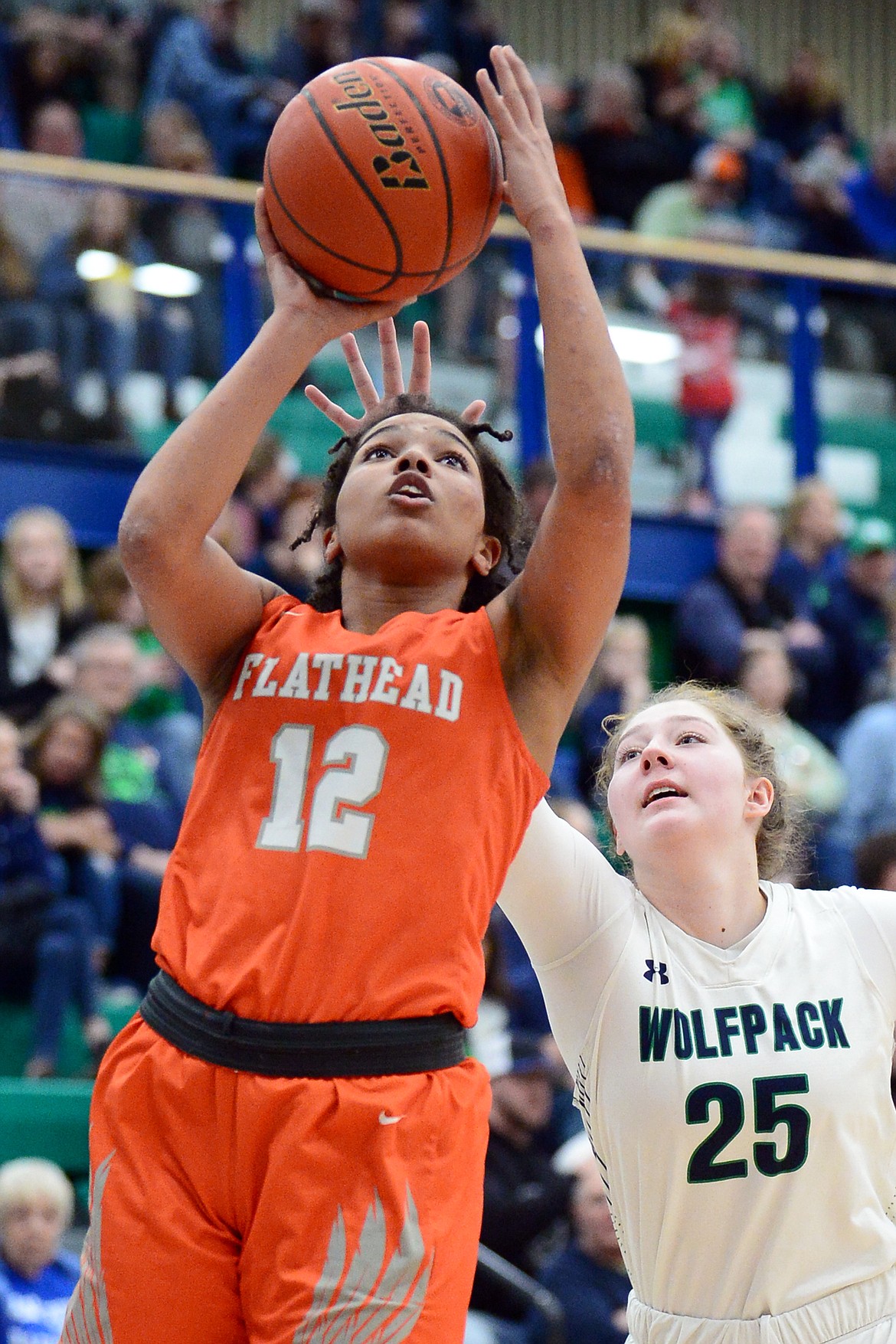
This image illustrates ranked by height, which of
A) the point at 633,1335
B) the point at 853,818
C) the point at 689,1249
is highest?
the point at 689,1249

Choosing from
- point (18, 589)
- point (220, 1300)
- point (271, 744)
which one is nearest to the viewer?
point (220, 1300)

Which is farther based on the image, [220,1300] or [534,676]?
[534,676]

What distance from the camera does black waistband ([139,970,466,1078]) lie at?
2.55 metres

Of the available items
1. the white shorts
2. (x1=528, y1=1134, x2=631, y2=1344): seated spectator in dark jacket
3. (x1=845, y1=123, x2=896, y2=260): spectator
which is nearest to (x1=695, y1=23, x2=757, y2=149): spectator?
(x1=845, y1=123, x2=896, y2=260): spectator

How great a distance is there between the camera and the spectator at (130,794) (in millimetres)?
6637

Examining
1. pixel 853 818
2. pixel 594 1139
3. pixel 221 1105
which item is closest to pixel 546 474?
pixel 853 818

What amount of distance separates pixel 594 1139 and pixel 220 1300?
40.4 inches

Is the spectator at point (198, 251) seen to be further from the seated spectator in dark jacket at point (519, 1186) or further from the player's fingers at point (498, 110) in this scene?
the player's fingers at point (498, 110)

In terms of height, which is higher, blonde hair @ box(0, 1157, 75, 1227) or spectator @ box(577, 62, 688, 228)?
spectator @ box(577, 62, 688, 228)

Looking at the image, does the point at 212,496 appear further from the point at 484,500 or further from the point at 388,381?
the point at 388,381

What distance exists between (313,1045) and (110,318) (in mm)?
→ 6259

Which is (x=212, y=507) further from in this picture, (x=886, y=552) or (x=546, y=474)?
(x=886, y=552)

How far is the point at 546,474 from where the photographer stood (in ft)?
26.5

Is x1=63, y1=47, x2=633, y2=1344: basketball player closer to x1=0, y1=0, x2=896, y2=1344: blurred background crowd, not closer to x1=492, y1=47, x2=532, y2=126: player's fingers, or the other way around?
x1=492, y1=47, x2=532, y2=126: player's fingers
